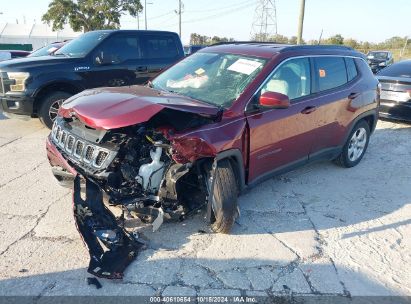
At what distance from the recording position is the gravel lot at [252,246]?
9.27 ft

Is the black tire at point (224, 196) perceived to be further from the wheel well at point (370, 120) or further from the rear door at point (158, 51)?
the rear door at point (158, 51)

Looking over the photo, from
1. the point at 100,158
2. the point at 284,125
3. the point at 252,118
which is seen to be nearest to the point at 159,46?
the point at 284,125

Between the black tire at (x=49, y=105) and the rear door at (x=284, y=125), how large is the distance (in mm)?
4280

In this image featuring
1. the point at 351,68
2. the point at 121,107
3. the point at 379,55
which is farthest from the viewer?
the point at 379,55

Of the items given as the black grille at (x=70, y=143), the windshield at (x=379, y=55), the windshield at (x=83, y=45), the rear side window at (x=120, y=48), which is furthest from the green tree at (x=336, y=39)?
the black grille at (x=70, y=143)

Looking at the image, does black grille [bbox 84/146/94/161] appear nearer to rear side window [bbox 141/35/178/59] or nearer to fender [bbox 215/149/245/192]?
fender [bbox 215/149/245/192]

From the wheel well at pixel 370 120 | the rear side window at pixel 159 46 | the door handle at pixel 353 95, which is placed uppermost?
the rear side window at pixel 159 46

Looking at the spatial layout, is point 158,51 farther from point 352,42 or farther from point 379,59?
point 352,42

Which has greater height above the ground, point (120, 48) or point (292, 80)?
point (120, 48)

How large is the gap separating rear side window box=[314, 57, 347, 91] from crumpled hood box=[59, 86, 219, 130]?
1.79m

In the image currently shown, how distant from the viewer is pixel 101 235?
307 centimetres

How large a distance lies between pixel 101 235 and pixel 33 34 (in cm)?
5173

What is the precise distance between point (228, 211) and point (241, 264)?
502 millimetres

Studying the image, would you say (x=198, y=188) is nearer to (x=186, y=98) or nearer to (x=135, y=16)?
(x=186, y=98)
